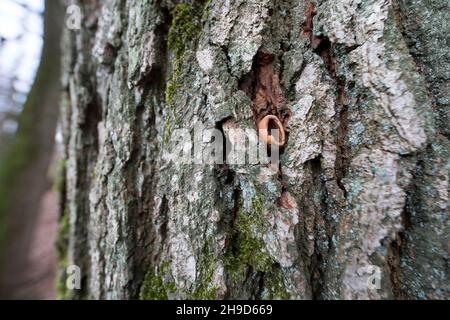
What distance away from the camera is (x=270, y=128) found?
1.03 meters

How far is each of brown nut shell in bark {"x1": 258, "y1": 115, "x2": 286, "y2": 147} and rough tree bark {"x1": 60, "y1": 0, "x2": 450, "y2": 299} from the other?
3 centimetres

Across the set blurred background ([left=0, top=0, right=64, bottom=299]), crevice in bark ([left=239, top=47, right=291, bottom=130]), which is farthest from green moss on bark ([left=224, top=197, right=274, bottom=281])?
blurred background ([left=0, top=0, right=64, bottom=299])

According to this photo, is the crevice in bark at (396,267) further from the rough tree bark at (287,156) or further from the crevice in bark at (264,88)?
the crevice in bark at (264,88)

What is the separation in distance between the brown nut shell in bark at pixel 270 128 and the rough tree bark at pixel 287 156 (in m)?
0.03

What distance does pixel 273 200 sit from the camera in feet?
3.10

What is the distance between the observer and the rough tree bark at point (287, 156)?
34.3 inches

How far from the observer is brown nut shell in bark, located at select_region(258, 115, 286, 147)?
3.28 feet

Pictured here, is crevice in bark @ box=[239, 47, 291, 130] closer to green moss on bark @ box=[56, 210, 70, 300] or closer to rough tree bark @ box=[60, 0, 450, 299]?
rough tree bark @ box=[60, 0, 450, 299]

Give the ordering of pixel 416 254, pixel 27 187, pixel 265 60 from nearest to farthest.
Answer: pixel 416 254 → pixel 265 60 → pixel 27 187

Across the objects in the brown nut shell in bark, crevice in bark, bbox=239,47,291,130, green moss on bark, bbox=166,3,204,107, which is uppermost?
Answer: green moss on bark, bbox=166,3,204,107
